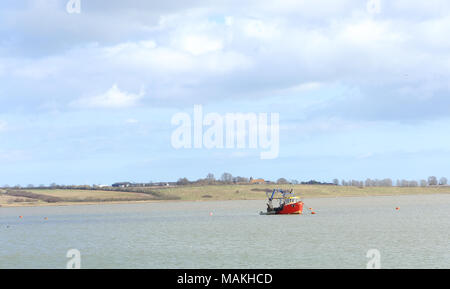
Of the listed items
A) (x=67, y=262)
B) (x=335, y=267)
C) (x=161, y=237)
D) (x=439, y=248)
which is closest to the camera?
(x=335, y=267)

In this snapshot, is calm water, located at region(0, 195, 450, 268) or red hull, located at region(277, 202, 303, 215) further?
red hull, located at region(277, 202, 303, 215)

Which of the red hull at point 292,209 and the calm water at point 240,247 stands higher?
the red hull at point 292,209

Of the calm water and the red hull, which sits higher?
the red hull

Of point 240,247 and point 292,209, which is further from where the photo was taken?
point 292,209

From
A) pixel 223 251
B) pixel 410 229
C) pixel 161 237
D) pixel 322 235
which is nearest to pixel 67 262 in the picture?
pixel 223 251

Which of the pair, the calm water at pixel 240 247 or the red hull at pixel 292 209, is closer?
the calm water at pixel 240 247

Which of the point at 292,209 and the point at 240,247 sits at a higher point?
the point at 292,209
